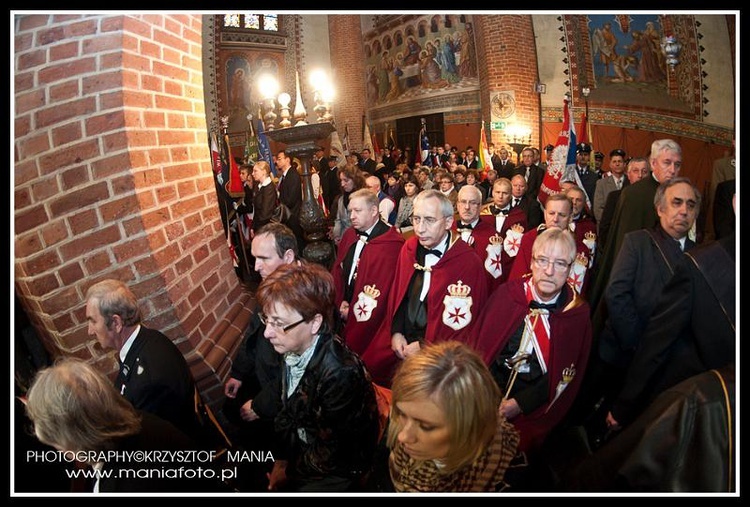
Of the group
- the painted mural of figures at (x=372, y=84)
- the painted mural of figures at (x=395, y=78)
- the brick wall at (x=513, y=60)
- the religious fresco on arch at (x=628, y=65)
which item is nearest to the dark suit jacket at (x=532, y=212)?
the religious fresco on arch at (x=628, y=65)

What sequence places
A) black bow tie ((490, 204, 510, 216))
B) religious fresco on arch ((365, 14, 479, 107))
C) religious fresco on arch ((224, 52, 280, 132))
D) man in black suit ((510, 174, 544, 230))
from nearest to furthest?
black bow tie ((490, 204, 510, 216)) < man in black suit ((510, 174, 544, 230)) < religious fresco on arch ((365, 14, 479, 107)) < religious fresco on arch ((224, 52, 280, 132))

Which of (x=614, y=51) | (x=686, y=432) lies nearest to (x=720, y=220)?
(x=686, y=432)

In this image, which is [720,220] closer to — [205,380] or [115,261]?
[205,380]

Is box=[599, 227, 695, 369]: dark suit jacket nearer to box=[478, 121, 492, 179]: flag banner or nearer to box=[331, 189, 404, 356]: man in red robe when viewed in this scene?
box=[331, 189, 404, 356]: man in red robe

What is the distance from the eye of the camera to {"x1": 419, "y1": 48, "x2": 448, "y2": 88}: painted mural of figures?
12641 millimetres

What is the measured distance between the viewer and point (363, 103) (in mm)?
13367

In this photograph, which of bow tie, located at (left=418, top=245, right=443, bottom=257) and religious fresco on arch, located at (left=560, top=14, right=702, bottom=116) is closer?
bow tie, located at (left=418, top=245, right=443, bottom=257)

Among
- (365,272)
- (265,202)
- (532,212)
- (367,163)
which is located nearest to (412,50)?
(367,163)

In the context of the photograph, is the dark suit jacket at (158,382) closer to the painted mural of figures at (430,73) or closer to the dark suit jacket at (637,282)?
the dark suit jacket at (637,282)

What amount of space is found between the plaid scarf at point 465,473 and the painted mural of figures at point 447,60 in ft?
41.2

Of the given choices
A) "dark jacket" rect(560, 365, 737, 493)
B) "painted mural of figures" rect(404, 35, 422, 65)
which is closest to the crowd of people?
"dark jacket" rect(560, 365, 737, 493)

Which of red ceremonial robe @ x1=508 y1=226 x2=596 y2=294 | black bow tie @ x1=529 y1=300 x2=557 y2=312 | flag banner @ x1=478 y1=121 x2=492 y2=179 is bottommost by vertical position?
black bow tie @ x1=529 y1=300 x2=557 y2=312

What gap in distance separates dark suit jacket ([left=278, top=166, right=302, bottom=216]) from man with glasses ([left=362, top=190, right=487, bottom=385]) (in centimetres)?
354

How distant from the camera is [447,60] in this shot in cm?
1280
